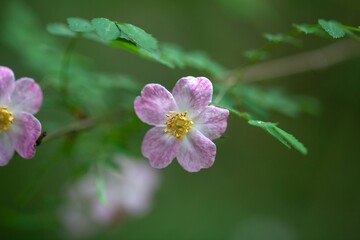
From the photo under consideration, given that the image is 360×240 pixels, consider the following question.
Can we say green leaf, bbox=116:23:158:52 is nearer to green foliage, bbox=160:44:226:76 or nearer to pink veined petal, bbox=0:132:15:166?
green foliage, bbox=160:44:226:76

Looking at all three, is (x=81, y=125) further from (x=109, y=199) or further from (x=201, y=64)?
(x=109, y=199)

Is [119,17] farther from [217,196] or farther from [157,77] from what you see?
[217,196]

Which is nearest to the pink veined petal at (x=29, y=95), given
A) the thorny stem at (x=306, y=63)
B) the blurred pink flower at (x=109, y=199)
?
the blurred pink flower at (x=109, y=199)

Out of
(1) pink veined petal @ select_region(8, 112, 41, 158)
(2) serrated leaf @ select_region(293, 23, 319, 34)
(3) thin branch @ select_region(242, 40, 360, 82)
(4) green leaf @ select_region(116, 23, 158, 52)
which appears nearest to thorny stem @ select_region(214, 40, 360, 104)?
(3) thin branch @ select_region(242, 40, 360, 82)

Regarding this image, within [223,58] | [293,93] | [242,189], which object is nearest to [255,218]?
[242,189]

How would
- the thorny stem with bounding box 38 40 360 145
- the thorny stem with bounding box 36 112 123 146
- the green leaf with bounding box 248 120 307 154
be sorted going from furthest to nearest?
the thorny stem with bounding box 38 40 360 145 < the thorny stem with bounding box 36 112 123 146 < the green leaf with bounding box 248 120 307 154

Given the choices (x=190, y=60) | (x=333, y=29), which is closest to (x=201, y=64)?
(x=190, y=60)
